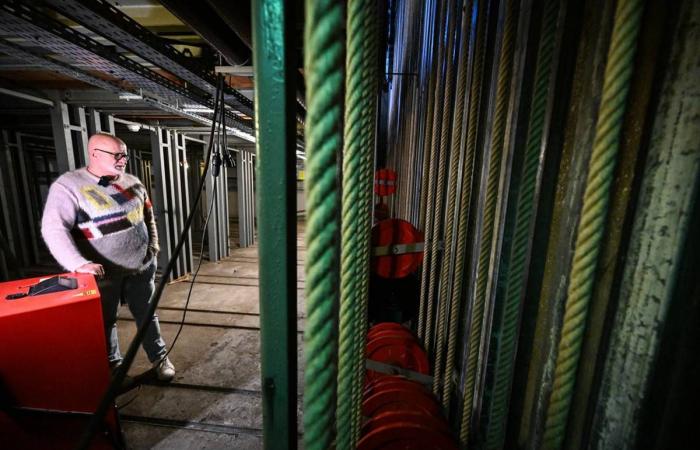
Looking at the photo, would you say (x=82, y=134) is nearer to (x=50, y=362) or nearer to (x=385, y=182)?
(x=50, y=362)

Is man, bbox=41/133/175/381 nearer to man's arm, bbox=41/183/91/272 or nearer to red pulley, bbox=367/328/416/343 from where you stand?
man's arm, bbox=41/183/91/272

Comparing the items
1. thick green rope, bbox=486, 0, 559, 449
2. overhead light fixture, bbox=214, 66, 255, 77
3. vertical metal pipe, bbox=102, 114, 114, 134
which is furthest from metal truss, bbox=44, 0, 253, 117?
vertical metal pipe, bbox=102, 114, 114, 134

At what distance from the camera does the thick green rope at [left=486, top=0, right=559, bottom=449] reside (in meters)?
1.15

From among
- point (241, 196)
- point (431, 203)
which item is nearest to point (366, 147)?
point (431, 203)

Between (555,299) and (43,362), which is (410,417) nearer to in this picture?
(555,299)

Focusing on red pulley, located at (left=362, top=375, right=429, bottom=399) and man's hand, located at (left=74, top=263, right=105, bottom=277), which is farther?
man's hand, located at (left=74, top=263, right=105, bottom=277)

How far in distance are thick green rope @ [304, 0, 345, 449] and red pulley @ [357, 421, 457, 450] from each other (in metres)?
1.16

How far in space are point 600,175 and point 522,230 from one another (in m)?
0.60

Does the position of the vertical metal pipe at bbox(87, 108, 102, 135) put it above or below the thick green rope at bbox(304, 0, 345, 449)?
above

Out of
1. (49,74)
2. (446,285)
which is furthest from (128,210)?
(446,285)

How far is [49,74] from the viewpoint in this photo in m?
3.42

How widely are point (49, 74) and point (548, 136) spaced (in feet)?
17.3

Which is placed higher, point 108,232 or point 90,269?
point 108,232

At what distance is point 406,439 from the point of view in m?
1.41
